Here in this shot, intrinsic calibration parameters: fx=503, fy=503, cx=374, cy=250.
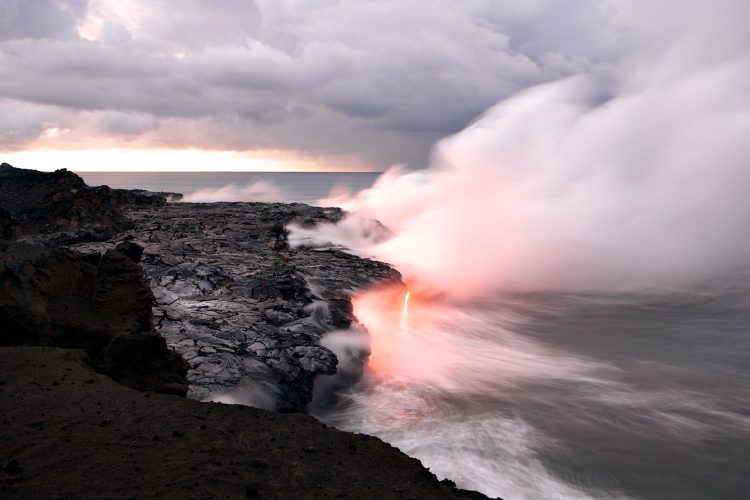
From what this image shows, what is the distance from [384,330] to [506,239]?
18402mm

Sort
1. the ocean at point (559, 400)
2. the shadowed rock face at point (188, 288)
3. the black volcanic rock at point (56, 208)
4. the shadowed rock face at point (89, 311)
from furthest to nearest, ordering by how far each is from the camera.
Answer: the black volcanic rock at point (56, 208) → the ocean at point (559, 400) → the shadowed rock face at point (188, 288) → the shadowed rock face at point (89, 311)

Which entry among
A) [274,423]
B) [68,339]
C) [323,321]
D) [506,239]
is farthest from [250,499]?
[506,239]

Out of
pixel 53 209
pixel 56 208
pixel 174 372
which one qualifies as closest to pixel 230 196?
pixel 53 209

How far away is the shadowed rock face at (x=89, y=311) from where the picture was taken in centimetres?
703

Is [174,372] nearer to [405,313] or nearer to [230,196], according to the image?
[405,313]

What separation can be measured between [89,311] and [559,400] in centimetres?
1135

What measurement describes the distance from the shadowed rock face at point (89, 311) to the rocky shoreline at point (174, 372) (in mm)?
18

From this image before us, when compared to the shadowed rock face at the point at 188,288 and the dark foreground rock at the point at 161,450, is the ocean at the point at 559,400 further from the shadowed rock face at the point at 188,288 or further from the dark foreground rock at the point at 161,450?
the dark foreground rock at the point at 161,450

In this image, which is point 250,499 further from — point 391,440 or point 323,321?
point 323,321

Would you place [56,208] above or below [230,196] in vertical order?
below

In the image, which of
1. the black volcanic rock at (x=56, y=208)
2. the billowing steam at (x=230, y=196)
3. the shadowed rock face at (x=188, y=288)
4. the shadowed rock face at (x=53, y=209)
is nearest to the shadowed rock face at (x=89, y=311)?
the shadowed rock face at (x=188, y=288)

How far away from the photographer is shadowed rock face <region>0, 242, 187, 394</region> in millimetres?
7031

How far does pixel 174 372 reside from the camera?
7230mm

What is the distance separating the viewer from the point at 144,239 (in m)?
20.5
